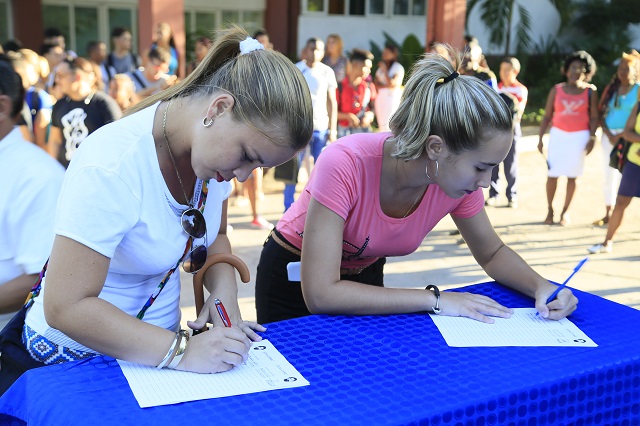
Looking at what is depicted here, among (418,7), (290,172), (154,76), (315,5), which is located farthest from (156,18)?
(418,7)

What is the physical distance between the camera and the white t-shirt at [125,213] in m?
1.47

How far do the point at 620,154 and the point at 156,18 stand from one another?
6.44 m

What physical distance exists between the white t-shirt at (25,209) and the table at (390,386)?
1.81 feet

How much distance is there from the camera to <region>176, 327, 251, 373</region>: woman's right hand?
1545 millimetres

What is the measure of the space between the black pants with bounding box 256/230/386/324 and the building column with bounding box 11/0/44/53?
475 inches

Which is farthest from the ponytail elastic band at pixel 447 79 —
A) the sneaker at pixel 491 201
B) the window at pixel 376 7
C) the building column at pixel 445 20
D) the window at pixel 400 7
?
the window at pixel 400 7

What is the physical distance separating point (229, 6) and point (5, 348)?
14.9 meters

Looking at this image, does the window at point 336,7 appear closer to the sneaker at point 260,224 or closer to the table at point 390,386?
the sneaker at point 260,224

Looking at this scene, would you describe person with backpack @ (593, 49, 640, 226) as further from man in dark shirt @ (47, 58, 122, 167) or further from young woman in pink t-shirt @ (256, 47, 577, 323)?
young woman in pink t-shirt @ (256, 47, 577, 323)

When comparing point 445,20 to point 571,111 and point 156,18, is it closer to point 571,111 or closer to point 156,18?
point 156,18

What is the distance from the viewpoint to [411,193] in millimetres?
2170

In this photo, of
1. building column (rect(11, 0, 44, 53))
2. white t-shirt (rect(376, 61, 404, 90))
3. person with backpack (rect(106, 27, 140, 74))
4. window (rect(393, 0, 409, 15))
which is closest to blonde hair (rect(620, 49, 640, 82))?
white t-shirt (rect(376, 61, 404, 90))

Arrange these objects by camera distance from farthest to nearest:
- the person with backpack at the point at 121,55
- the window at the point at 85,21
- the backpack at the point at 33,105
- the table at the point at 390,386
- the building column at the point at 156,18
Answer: the window at the point at 85,21 → the building column at the point at 156,18 → the person with backpack at the point at 121,55 → the backpack at the point at 33,105 → the table at the point at 390,386

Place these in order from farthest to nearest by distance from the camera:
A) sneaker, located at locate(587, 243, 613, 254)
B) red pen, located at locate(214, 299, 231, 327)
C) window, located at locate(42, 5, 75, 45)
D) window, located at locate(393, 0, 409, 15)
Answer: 1. window, located at locate(393, 0, 409, 15)
2. window, located at locate(42, 5, 75, 45)
3. sneaker, located at locate(587, 243, 613, 254)
4. red pen, located at locate(214, 299, 231, 327)
